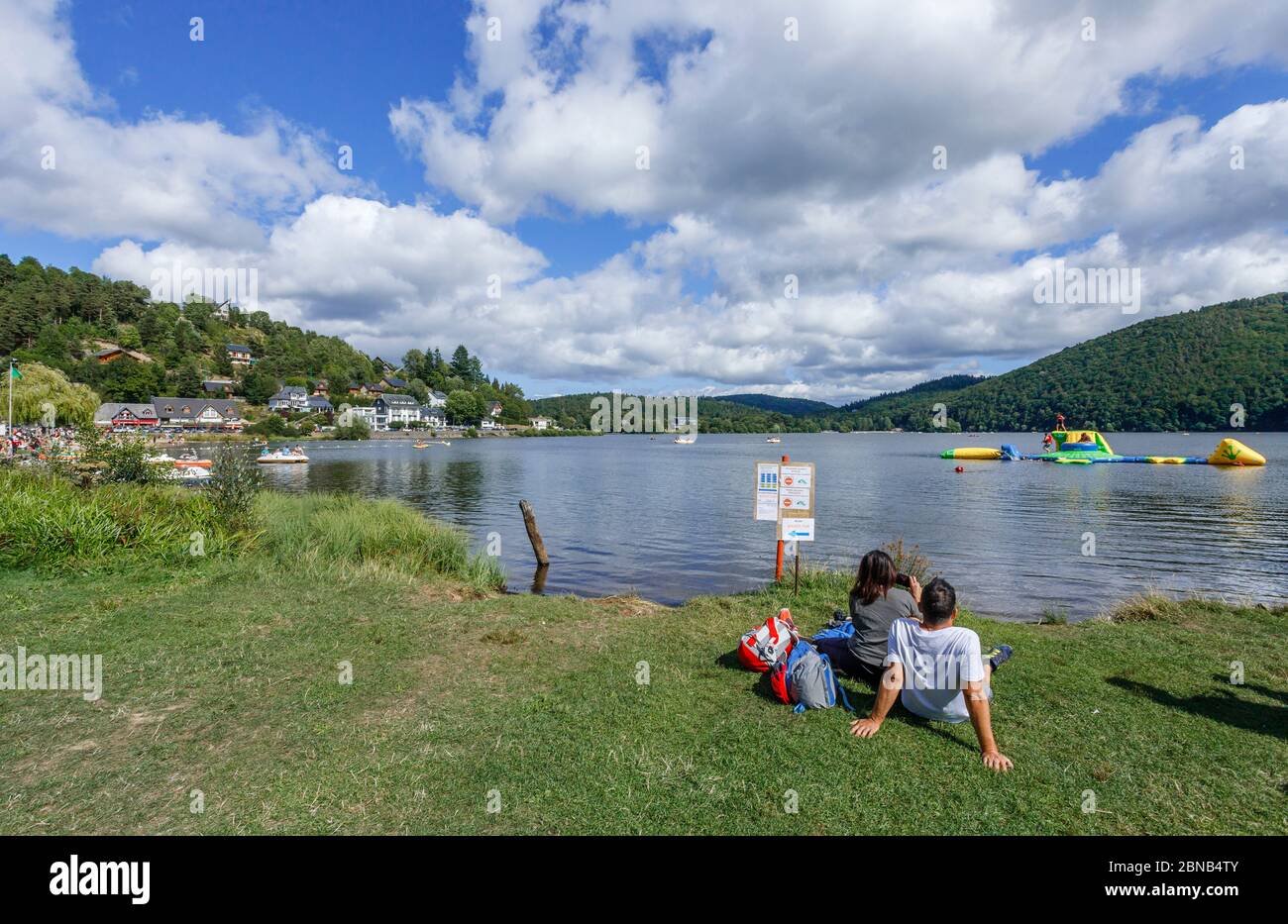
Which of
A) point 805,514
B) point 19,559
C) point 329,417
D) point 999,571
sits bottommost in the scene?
point 999,571

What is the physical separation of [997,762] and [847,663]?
6.78ft

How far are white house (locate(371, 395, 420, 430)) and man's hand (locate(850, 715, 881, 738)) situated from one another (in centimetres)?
15982

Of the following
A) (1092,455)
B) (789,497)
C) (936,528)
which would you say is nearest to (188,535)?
(789,497)

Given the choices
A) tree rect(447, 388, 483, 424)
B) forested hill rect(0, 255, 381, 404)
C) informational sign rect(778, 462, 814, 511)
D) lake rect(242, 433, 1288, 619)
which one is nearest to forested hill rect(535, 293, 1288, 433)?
lake rect(242, 433, 1288, 619)

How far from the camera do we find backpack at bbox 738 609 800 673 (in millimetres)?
6770

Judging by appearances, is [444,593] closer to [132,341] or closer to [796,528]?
[796,528]

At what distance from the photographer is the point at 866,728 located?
533 cm

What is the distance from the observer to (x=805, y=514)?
11.0m

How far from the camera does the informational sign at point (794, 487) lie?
433 inches

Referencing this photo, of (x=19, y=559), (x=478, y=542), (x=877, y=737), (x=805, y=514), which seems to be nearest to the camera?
(x=877, y=737)

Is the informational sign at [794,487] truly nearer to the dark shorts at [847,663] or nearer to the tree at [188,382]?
the dark shorts at [847,663]
